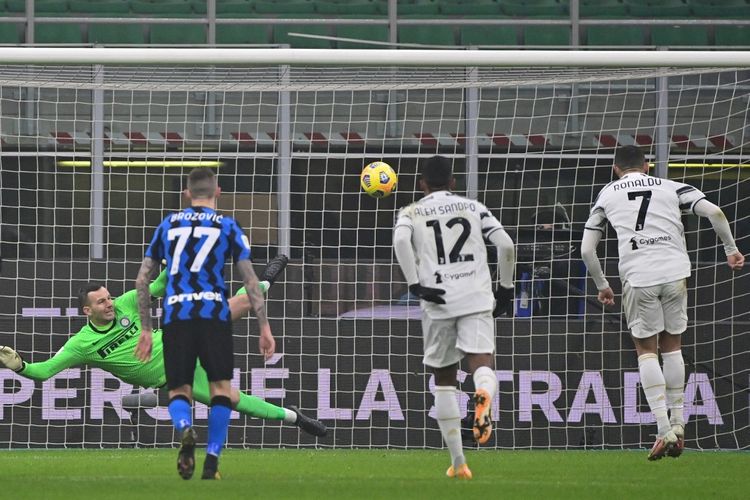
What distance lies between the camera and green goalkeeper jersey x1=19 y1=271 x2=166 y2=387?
395 inches

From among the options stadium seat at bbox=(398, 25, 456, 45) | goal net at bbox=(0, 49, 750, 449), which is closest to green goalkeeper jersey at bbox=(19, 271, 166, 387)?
goal net at bbox=(0, 49, 750, 449)

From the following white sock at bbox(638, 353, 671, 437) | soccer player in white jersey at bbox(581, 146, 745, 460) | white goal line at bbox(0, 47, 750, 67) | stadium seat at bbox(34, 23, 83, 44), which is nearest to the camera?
white sock at bbox(638, 353, 671, 437)

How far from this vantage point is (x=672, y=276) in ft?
30.1

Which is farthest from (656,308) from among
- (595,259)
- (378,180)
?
(378,180)

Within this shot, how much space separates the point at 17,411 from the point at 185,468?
5.44 meters

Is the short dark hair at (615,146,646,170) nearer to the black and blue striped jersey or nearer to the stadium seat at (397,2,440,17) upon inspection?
the black and blue striped jersey

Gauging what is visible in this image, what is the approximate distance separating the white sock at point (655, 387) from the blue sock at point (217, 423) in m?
3.05

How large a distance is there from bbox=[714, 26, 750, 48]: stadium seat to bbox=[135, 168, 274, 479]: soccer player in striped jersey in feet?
36.9

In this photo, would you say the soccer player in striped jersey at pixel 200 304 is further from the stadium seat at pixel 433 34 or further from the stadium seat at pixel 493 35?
the stadium seat at pixel 493 35

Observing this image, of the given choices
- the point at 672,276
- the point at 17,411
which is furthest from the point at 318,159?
the point at 672,276

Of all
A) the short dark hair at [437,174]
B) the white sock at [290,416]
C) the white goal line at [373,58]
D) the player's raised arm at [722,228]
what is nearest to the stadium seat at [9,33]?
the white goal line at [373,58]

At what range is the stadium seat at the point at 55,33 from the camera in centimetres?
1659

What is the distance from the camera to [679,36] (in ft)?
56.2

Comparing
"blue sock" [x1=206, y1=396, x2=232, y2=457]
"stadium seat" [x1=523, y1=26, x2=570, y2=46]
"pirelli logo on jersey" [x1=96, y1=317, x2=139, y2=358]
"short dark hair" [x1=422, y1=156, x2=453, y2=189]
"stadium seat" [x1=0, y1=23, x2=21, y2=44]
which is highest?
"stadium seat" [x1=523, y1=26, x2=570, y2=46]
